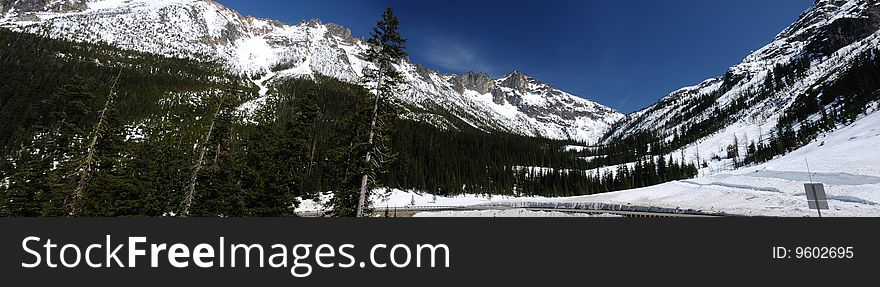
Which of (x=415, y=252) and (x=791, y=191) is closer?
(x=415, y=252)

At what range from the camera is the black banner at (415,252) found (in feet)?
22.0

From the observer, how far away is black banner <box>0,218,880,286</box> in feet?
22.0

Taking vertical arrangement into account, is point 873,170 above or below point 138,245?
above

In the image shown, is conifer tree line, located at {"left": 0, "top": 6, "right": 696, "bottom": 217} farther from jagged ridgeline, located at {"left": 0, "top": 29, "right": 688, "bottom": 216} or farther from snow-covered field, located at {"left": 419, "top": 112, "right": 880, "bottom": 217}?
→ snow-covered field, located at {"left": 419, "top": 112, "right": 880, "bottom": 217}

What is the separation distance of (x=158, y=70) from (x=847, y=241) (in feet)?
817

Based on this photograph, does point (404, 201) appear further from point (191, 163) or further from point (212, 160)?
point (212, 160)

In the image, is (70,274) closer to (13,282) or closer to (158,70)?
(13,282)

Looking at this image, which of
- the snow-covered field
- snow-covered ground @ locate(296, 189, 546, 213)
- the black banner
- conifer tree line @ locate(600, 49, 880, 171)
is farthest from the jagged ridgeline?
conifer tree line @ locate(600, 49, 880, 171)

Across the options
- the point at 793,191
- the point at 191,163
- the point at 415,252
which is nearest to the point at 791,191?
the point at 793,191

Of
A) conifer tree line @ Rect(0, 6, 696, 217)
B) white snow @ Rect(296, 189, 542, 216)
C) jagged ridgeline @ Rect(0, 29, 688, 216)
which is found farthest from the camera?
white snow @ Rect(296, 189, 542, 216)

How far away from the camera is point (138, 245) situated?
267 inches

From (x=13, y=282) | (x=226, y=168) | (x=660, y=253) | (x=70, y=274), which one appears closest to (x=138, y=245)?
(x=70, y=274)

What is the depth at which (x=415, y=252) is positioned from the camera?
6820 mm

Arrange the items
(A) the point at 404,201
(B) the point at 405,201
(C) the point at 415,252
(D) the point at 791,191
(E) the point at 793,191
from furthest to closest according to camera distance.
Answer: (B) the point at 405,201 < (A) the point at 404,201 < (D) the point at 791,191 < (E) the point at 793,191 < (C) the point at 415,252
